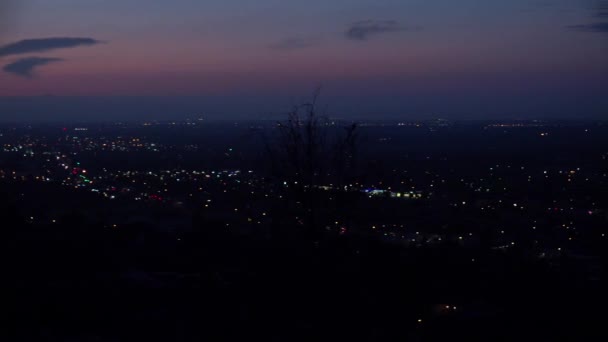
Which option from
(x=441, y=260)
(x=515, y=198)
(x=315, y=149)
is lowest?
(x=515, y=198)

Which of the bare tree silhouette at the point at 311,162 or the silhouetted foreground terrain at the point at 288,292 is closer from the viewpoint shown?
the silhouetted foreground terrain at the point at 288,292

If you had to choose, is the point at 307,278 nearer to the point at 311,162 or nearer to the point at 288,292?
the point at 288,292

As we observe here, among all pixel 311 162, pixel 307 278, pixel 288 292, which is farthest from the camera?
pixel 311 162

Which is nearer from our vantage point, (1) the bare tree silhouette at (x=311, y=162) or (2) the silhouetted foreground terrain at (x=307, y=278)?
(2) the silhouetted foreground terrain at (x=307, y=278)

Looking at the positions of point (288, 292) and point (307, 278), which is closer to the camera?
point (288, 292)

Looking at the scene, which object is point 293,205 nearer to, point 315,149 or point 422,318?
point 315,149

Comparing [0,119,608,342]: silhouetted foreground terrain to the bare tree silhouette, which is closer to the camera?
[0,119,608,342]: silhouetted foreground terrain

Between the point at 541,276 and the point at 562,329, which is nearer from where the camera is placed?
the point at 562,329

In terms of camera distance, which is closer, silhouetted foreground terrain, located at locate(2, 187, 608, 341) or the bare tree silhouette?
silhouetted foreground terrain, located at locate(2, 187, 608, 341)

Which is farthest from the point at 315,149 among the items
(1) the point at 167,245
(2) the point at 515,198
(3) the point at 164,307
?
(2) the point at 515,198

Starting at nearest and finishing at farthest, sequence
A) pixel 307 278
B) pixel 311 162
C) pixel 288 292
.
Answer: pixel 288 292
pixel 307 278
pixel 311 162

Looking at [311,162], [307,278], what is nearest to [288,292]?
[307,278]
